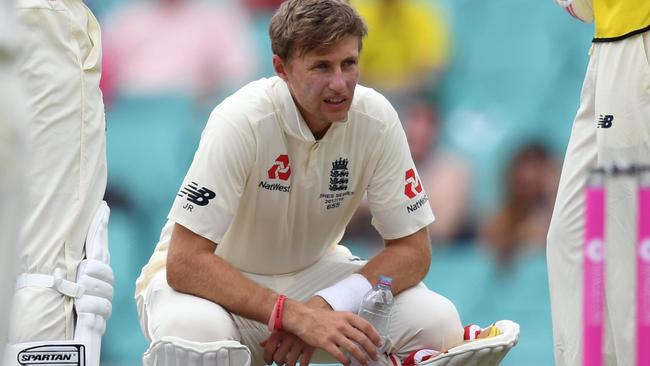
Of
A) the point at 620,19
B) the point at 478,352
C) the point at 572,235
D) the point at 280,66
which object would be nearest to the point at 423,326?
the point at 478,352

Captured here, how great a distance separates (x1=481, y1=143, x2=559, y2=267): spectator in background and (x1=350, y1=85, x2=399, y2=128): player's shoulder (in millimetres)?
2500

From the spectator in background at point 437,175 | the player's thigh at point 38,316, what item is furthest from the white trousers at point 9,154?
the spectator in background at point 437,175

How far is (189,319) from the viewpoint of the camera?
4051mm

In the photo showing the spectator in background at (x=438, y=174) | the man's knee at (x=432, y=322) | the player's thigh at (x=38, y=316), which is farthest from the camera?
the spectator in background at (x=438, y=174)

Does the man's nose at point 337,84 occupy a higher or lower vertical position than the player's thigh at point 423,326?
higher

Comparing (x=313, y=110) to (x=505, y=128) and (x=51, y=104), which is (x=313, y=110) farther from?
(x=505, y=128)

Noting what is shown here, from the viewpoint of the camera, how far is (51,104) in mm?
4066

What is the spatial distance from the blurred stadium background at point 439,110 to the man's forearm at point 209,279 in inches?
108

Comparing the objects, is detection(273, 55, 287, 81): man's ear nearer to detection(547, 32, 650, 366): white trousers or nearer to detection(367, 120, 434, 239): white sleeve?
detection(367, 120, 434, 239): white sleeve

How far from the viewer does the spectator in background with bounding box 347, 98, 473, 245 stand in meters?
6.81

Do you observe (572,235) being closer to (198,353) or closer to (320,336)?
(320,336)

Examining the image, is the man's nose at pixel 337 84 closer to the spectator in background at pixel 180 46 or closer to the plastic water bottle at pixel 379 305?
the plastic water bottle at pixel 379 305

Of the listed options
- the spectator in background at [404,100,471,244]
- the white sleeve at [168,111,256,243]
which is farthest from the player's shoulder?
the spectator in background at [404,100,471,244]

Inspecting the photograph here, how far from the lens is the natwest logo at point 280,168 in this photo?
431cm
